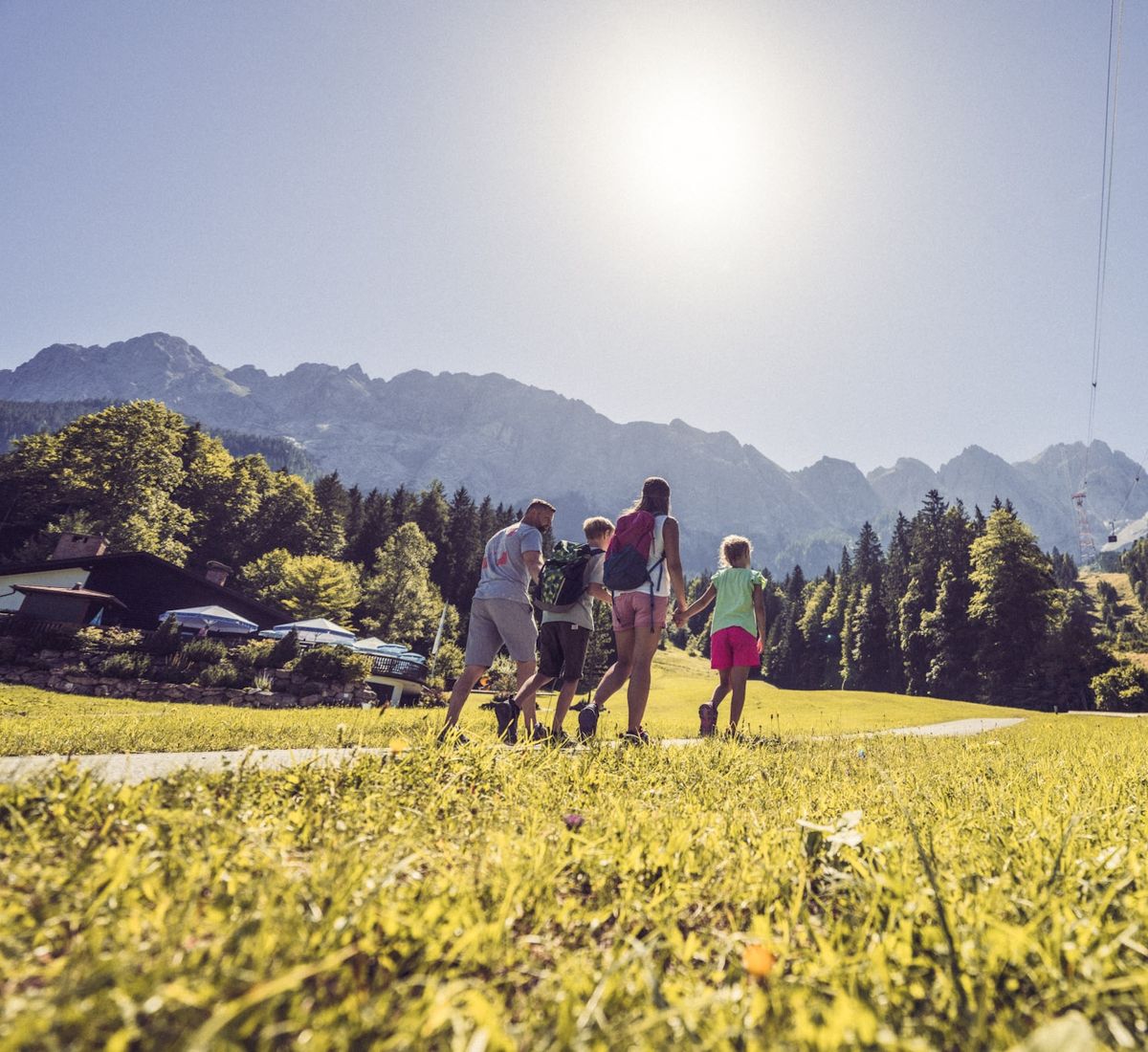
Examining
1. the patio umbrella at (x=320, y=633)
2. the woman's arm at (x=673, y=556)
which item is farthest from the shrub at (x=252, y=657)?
the woman's arm at (x=673, y=556)

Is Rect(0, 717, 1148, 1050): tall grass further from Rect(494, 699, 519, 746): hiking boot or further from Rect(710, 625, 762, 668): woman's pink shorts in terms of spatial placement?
Rect(710, 625, 762, 668): woman's pink shorts

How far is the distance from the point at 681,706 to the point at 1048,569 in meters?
45.3

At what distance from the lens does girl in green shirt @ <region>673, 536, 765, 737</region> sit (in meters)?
7.50

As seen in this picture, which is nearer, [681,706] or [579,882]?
[579,882]

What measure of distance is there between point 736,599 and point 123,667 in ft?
74.8

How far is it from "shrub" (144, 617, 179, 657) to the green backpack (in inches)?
976

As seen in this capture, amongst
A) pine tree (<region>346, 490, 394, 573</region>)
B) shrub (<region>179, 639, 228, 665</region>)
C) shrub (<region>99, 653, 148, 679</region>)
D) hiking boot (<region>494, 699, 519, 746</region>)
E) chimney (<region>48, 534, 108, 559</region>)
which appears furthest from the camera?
pine tree (<region>346, 490, 394, 573</region>)

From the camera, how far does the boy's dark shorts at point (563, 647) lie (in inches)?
239

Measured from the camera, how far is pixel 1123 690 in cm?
3578

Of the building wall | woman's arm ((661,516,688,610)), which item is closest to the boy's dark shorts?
woman's arm ((661,516,688,610))

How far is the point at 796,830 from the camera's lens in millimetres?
2658

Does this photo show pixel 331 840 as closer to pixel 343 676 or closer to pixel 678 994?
pixel 678 994

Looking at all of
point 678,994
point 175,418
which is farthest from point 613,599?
point 175,418

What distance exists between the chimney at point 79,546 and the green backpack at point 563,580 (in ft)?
148
